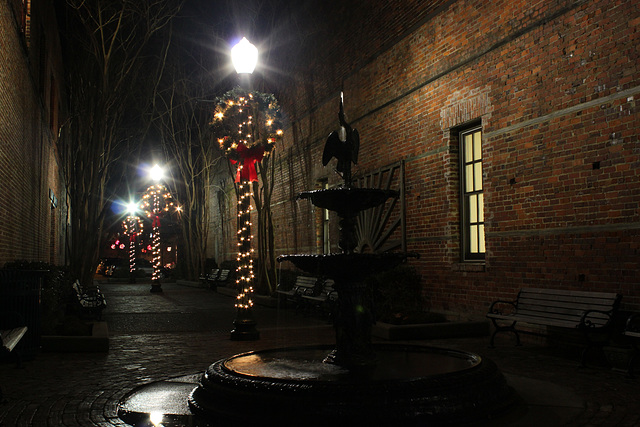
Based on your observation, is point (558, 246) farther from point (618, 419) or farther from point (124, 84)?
point (124, 84)

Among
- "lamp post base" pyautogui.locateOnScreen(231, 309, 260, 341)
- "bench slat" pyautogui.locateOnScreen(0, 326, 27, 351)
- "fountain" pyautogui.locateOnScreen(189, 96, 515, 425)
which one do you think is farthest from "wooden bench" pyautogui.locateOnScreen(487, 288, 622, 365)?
"bench slat" pyautogui.locateOnScreen(0, 326, 27, 351)

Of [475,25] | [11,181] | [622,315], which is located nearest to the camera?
[622,315]

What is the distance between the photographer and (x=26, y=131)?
46.5 feet

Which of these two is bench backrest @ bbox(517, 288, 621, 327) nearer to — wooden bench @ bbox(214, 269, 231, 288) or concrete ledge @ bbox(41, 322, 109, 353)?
concrete ledge @ bbox(41, 322, 109, 353)

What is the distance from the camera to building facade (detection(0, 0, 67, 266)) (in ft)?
36.7

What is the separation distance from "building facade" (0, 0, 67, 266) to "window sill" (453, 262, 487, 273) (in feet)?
26.5

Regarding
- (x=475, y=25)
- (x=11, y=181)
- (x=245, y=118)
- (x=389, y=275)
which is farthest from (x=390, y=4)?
(x=11, y=181)

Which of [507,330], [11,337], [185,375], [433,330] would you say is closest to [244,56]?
[185,375]

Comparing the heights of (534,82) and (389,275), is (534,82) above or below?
above

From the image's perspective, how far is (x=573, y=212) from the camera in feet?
29.1

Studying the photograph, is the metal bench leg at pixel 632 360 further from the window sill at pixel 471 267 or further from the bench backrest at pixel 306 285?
the bench backrest at pixel 306 285

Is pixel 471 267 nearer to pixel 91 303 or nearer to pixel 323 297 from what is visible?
pixel 323 297

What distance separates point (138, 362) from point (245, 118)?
Result: 31.7 ft

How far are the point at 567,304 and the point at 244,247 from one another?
5.50 metres
